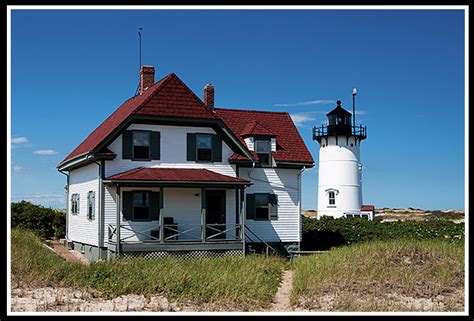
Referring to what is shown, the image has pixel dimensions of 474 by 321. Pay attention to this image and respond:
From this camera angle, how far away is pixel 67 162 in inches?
1080

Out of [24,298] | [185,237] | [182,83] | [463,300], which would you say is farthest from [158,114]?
[463,300]

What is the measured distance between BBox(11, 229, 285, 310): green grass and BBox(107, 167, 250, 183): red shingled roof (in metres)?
4.25

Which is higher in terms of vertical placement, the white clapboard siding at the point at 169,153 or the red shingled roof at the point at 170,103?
the red shingled roof at the point at 170,103

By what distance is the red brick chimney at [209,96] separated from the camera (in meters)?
27.0

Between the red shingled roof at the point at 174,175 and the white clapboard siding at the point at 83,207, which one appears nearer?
the red shingled roof at the point at 174,175

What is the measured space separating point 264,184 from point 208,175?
3384 mm

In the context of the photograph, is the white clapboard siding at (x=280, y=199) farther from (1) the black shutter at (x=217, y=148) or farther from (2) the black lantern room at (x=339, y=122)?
(2) the black lantern room at (x=339, y=122)

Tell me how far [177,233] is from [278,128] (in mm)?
7379

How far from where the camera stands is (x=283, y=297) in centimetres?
1532

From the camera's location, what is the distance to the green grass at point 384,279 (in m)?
14.2

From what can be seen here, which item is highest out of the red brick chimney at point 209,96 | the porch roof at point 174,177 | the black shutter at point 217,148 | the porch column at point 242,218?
the red brick chimney at point 209,96

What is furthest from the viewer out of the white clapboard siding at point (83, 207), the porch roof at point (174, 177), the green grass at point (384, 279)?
the white clapboard siding at point (83, 207)

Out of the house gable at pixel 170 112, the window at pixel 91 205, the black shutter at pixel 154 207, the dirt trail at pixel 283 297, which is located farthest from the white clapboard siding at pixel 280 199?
the dirt trail at pixel 283 297

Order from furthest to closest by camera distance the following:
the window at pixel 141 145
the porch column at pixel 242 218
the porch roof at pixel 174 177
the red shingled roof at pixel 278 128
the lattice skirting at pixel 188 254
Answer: the red shingled roof at pixel 278 128
the porch column at pixel 242 218
the window at pixel 141 145
the lattice skirting at pixel 188 254
the porch roof at pixel 174 177
